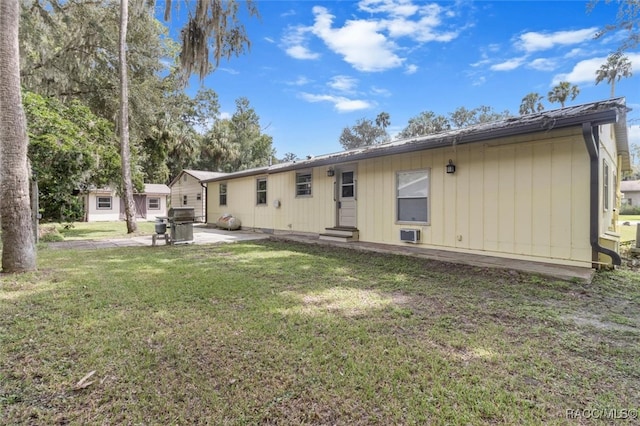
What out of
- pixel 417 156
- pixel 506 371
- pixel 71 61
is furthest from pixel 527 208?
pixel 71 61

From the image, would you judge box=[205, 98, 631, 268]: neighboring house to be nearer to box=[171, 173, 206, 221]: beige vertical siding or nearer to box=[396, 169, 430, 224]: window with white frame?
box=[396, 169, 430, 224]: window with white frame

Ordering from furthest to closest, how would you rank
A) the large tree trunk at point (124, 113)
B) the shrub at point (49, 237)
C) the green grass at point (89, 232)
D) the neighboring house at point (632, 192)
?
the neighboring house at point (632, 192)
the green grass at point (89, 232)
the large tree trunk at point (124, 113)
the shrub at point (49, 237)

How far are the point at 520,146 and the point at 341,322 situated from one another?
456 cm

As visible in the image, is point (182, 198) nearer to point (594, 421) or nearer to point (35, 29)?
point (35, 29)

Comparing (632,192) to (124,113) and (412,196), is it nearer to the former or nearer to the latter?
(412,196)

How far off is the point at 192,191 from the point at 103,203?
7080 mm

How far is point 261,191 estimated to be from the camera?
12.1 metres

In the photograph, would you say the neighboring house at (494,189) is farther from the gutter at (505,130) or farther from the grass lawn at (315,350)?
the grass lawn at (315,350)

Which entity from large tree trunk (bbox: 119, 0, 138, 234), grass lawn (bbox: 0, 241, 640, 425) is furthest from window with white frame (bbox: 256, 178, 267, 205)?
grass lawn (bbox: 0, 241, 640, 425)

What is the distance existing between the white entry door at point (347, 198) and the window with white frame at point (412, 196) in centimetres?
137

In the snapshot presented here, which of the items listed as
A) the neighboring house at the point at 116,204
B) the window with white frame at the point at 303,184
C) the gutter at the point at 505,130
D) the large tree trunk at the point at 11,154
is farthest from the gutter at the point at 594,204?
the neighboring house at the point at 116,204

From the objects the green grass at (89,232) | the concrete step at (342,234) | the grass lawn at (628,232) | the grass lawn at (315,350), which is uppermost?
the concrete step at (342,234)

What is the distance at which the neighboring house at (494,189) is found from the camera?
4.90 m

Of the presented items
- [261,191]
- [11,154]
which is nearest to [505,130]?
[11,154]
